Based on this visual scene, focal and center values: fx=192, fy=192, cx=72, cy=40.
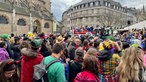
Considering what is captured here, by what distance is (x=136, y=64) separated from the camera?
360 centimetres

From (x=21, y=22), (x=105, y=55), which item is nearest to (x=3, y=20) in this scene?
(x=21, y=22)

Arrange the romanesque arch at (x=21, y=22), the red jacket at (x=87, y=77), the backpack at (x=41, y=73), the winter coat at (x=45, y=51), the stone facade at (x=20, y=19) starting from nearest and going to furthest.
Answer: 1. the red jacket at (x=87, y=77)
2. the backpack at (x=41, y=73)
3. the winter coat at (x=45, y=51)
4. the stone facade at (x=20, y=19)
5. the romanesque arch at (x=21, y=22)

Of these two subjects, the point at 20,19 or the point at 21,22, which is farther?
the point at 21,22

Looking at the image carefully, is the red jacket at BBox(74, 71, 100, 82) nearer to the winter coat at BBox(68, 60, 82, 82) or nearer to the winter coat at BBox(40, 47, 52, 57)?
the winter coat at BBox(68, 60, 82, 82)

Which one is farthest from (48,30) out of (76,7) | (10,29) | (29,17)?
(76,7)

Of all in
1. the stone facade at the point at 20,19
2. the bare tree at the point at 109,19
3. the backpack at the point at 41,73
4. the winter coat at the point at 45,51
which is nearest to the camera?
A: the backpack at the point at 41,73

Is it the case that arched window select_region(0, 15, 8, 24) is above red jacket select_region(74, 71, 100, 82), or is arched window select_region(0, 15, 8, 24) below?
Result: above

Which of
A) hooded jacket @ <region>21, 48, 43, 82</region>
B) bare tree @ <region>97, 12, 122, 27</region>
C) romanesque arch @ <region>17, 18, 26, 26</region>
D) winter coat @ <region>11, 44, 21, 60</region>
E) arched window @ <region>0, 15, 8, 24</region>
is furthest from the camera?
bare tree @ <region>97, 12, 122, 27</region>

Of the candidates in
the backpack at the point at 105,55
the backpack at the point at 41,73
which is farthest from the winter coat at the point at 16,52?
the backpack at the point at 41,73

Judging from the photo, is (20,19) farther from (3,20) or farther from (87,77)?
(87,77)

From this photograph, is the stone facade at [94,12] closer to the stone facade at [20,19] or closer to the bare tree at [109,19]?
the bare tree at [109,19]

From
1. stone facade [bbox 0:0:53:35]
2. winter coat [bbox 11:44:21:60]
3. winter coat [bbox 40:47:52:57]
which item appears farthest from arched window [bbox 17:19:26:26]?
winter coat [bbox 40:47:52:57]

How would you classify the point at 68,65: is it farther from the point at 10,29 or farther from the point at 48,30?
the point at 48,30

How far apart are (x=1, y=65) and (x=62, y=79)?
1.18m
